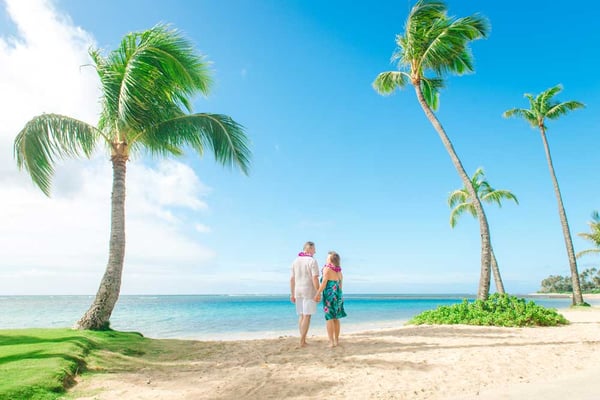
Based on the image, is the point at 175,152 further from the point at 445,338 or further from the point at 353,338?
the point at 445,338

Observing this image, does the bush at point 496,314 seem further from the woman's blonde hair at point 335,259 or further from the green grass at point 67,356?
the green grass at point 67,356

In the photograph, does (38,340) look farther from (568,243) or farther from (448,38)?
(568,243)

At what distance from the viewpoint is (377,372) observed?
521cm

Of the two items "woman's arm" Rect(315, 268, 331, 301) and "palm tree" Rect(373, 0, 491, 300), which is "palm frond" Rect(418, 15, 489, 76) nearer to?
"palm tree" Rect(373, 0, 491, 300)

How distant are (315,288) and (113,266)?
17.6 feet

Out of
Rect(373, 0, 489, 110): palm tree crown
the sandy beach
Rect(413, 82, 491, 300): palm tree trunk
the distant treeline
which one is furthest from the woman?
the distant treeline

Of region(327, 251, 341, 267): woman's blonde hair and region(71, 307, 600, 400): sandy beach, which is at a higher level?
region(327, 251, 341, 267): woman's blonde hair

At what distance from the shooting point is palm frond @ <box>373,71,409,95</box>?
15.2m

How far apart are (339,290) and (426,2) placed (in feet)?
41.4

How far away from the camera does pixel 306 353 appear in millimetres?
6805

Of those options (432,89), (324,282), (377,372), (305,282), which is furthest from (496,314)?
(432,89)

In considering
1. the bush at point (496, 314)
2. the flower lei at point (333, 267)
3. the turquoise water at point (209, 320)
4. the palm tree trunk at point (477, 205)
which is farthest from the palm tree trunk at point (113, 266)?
the palm tree trunk at point (477, 205)

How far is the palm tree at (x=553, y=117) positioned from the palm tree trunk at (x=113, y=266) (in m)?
21.6

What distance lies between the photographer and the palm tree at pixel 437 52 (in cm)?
1294
